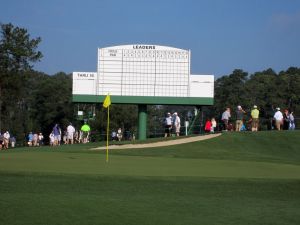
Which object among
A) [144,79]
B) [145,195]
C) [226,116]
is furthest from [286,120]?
[145,195]

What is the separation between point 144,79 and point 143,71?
657 millimetres

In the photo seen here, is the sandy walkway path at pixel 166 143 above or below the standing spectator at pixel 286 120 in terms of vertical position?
below

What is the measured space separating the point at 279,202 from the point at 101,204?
3.53m

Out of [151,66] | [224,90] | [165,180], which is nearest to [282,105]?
[224,90]

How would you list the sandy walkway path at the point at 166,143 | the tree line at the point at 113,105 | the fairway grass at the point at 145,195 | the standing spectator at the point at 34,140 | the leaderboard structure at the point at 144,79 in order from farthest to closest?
1. the tree line at the point at 113,105
2. the standing spectator at the point at 34,140
3. the leaderboard structure at the point at 144,79
4. the sandy walkway path at the point at 166,143
5. the fairway grass at the point at 145,195

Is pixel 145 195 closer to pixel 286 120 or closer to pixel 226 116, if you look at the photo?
pixel 226 116

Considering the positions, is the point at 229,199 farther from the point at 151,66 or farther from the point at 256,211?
the point at 151,66

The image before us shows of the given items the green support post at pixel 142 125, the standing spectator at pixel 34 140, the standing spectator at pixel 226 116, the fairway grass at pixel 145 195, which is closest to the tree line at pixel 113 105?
the standing spectator at pixel 34 140

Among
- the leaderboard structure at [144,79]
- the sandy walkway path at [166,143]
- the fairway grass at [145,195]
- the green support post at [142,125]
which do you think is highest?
the leaderboard structure at [144,79]

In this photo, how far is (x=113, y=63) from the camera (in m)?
42.8

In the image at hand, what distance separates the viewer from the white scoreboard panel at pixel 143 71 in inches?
1682

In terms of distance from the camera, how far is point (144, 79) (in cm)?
4303

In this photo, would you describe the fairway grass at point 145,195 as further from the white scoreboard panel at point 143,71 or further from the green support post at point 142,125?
the white scoreboard panel at point 143,71

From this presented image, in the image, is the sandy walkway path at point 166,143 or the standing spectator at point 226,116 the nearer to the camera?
the sandy walkway path at point 166,143
